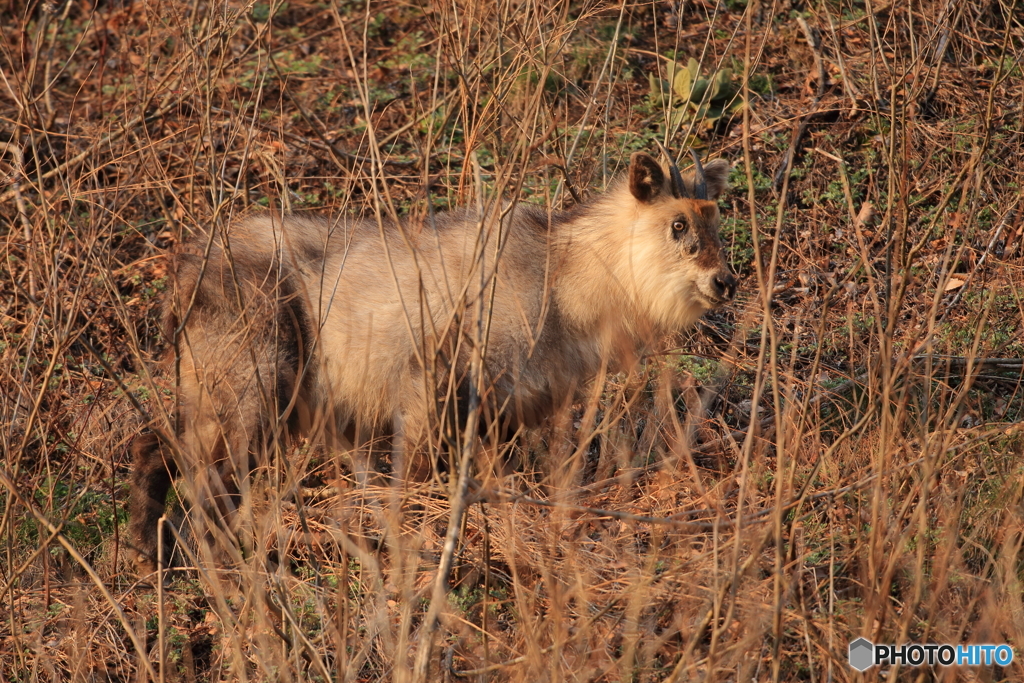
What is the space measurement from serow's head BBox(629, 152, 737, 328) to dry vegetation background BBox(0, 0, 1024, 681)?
313 millimetres

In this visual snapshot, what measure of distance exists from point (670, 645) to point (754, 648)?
1.73ft

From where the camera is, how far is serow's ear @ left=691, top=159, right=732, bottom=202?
477 centimetres

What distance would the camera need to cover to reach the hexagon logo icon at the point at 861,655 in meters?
2.76

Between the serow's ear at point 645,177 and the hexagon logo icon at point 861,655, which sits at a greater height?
the serow's ear at point 645,177

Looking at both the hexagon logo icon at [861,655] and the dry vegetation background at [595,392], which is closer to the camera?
the hexagon logo icon at [861,655]

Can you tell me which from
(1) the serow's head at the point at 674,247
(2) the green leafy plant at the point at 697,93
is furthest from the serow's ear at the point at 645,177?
(2) the green leafy plant at the point at 697,93

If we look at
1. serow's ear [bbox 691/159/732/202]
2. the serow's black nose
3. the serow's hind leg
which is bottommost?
the serow's hind leg

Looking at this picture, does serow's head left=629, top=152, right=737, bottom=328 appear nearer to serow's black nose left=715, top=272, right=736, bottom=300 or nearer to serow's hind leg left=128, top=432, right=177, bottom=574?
serow's black nose left=715, top=272, right=736, bottom=300

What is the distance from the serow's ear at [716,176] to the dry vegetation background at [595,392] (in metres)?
0.29

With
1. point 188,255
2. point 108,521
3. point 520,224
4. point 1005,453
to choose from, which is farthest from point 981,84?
point 108,521

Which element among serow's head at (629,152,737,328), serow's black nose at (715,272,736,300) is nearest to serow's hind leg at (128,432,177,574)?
serow's head at (629,152,737,328)

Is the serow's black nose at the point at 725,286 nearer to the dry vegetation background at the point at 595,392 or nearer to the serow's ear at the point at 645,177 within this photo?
the dry vegetation background at the point at 595,392

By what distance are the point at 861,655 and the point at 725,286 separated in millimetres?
1888

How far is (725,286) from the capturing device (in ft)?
13.9
